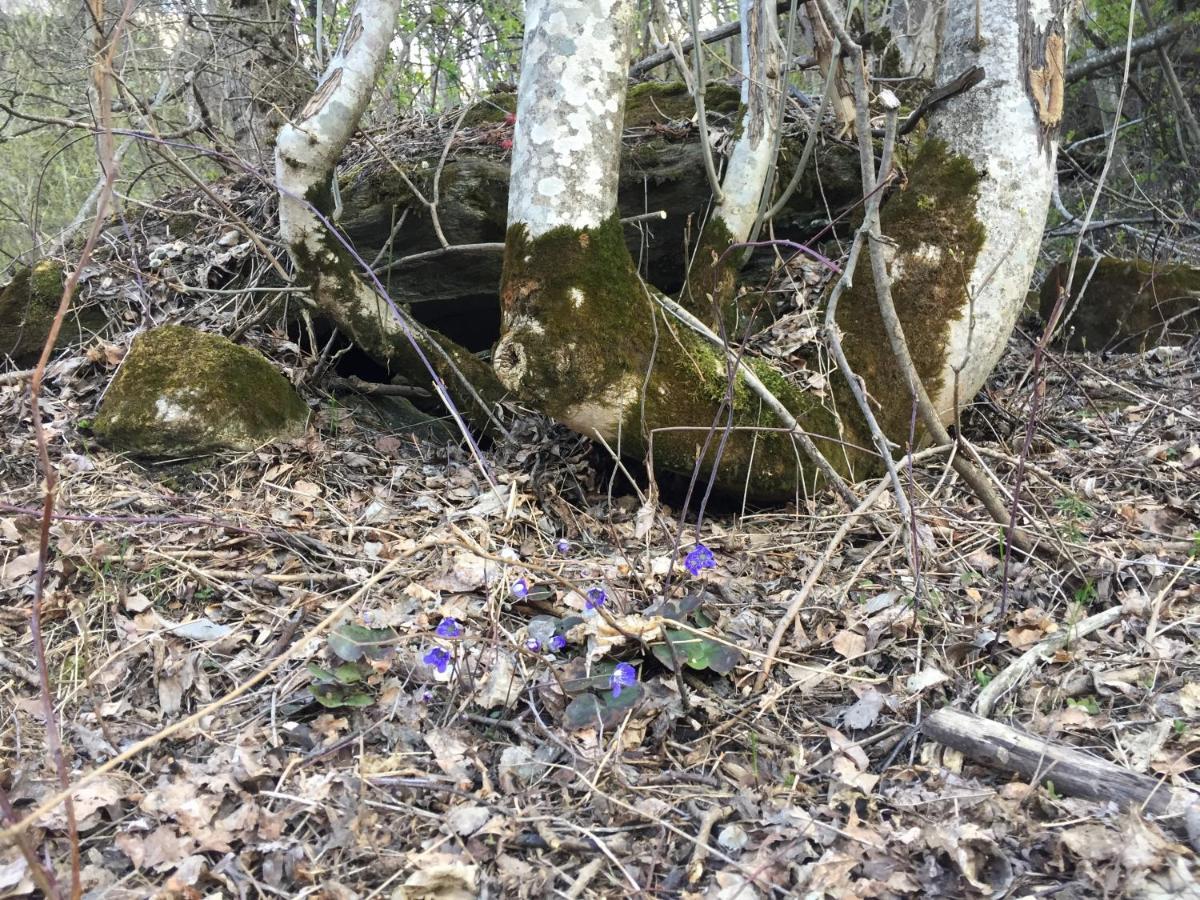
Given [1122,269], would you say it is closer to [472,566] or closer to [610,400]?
[610,400]

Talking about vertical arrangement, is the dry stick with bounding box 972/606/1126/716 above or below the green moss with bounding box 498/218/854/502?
below

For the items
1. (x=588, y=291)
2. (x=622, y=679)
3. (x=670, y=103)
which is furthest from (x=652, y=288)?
(x=670, y=103)

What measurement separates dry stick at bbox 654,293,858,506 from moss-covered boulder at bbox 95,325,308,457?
199 centimetres

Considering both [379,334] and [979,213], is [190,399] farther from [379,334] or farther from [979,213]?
[979,213]

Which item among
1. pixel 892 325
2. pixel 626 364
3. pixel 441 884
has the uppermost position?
pixel 892 325

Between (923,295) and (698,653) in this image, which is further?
(923,295)

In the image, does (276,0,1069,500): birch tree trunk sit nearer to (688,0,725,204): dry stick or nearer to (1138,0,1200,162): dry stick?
(688,0,725,204): dry stick

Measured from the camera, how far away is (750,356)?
385 centimetres

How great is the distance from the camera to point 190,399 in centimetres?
368

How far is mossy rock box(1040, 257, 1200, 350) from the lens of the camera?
5219 mm

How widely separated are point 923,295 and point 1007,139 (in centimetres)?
80

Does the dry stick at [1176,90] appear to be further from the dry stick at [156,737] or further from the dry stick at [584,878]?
the dry stick at [584,878]

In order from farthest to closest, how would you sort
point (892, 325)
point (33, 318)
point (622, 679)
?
point (33, 318) < point (892, 325) < point (622, 679)

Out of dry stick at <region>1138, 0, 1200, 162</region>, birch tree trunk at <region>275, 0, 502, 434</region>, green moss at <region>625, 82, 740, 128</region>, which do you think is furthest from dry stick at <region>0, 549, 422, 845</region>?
dry stick at <region>1138, 0, 1200, 162</region>
